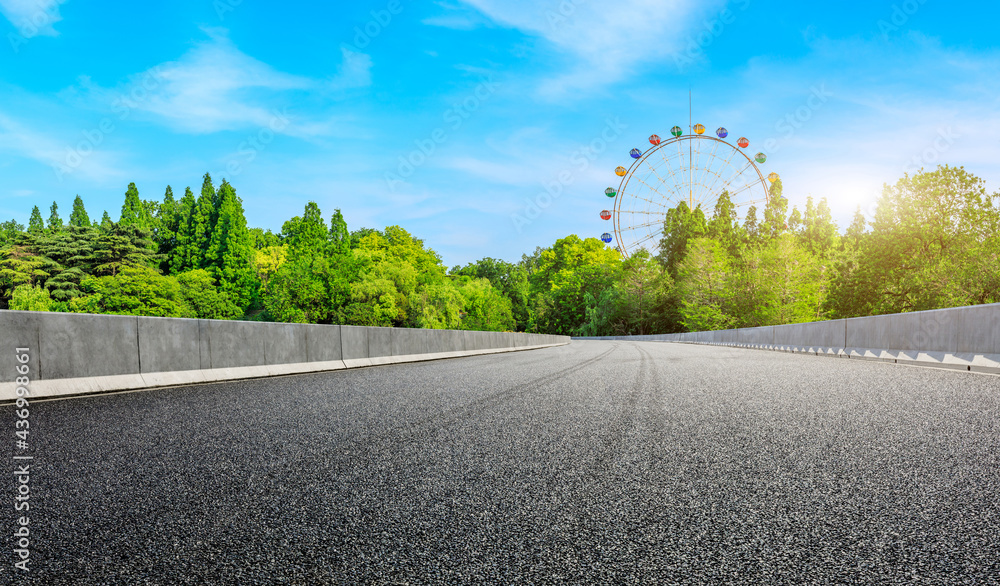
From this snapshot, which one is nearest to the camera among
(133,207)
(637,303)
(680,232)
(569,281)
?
(133,207)

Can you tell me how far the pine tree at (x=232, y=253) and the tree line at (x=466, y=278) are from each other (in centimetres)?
19

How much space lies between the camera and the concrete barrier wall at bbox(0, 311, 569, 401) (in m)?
6.81

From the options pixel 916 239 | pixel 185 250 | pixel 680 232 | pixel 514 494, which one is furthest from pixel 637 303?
pixel 514 494

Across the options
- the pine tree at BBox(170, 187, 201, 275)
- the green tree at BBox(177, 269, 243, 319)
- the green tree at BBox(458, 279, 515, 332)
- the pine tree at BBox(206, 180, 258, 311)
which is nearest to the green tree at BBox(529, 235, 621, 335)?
the green tree at BBox(458, 279, 515, 332)

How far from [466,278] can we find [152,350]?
9290cm

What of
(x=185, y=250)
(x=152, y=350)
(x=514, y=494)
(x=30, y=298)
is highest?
(x=185, y=250)

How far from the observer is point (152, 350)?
8.23m

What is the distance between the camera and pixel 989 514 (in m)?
2.76

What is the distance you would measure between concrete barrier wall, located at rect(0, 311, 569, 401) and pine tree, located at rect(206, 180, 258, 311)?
7466cm

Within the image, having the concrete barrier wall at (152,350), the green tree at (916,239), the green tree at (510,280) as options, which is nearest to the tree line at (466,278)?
the green tree at (916,239)

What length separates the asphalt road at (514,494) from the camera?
2.27m

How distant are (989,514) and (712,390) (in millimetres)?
5065

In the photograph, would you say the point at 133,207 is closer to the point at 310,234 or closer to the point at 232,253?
the point at 232,253

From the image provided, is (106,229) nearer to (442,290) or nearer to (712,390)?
(442,290)
